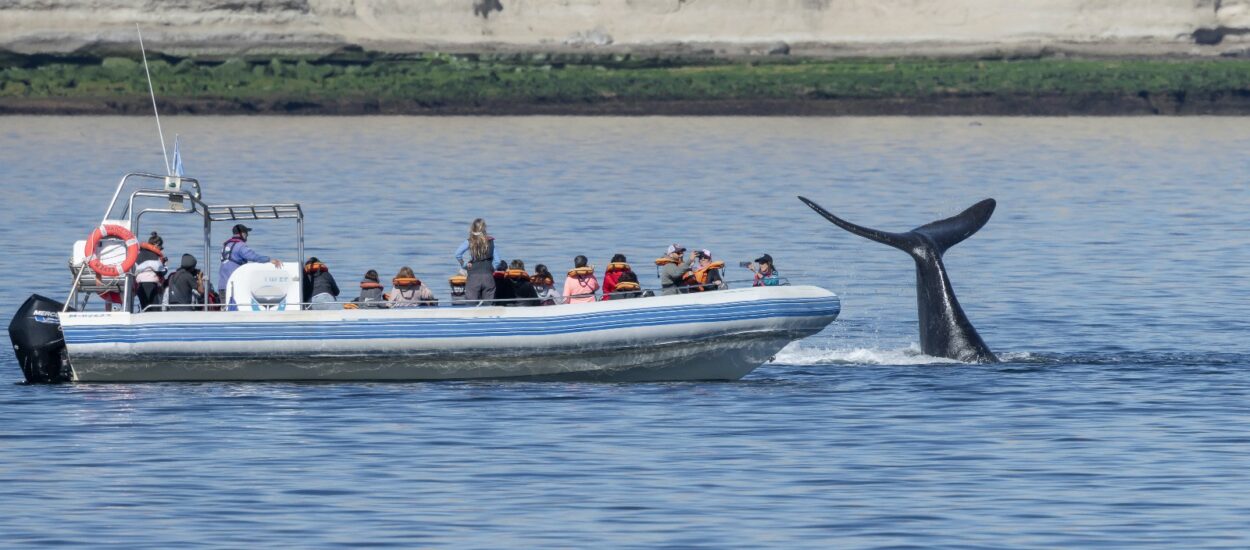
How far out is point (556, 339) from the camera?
2505 centimetres

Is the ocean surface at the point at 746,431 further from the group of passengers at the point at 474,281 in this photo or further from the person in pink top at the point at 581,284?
the person in pink top at the point at 581,284

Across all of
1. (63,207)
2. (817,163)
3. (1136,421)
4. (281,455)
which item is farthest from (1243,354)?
(817,163)

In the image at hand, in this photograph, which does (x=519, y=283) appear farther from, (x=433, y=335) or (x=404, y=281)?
(x=433, y=335)

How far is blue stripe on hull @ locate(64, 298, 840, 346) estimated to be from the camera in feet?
81.8

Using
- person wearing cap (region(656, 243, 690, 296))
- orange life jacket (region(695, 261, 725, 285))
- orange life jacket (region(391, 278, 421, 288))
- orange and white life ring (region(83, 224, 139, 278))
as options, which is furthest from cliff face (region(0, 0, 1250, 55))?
orange life jacket (region(695, 261, 725, 285))

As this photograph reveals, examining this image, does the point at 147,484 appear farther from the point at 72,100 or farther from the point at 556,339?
the point at 72,100

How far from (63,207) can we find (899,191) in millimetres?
22758

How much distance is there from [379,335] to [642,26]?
88.7 metres

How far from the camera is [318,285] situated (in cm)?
2662

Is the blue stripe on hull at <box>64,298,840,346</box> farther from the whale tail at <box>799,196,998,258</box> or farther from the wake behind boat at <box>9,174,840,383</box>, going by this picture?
the whale tail at <box>799,196,998,258</box>

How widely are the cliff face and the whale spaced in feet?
255

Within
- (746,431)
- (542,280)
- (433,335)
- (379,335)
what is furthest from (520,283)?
(746,431)

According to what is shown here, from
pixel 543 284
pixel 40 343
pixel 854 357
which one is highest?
pixel 543 284

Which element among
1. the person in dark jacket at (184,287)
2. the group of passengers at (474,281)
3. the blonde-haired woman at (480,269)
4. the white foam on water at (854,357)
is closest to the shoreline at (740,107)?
the white foam on water at (854,357)
